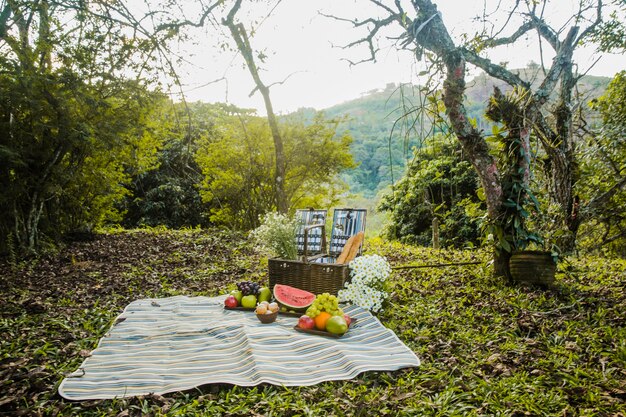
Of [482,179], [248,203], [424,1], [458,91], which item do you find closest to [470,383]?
[482,179]

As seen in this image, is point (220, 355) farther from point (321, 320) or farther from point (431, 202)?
point (431, 202)

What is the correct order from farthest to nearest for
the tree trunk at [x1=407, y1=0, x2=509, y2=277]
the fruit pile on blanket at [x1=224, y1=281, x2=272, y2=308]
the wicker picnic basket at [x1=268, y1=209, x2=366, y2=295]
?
the tree trunk at [x1=407, y1=0, x2=509, y2=277] < the wicker picnic basket at [x1=268, y1=209, x2=366, y2=295] < the fruit pile on blanket at [x1=224, y1=281, x2=272, y2=308]

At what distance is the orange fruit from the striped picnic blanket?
5.5 inches

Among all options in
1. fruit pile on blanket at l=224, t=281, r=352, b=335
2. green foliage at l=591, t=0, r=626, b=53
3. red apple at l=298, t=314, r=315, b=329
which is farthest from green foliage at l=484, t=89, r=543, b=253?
green foliage at l=591, t=0, r=626, b=53

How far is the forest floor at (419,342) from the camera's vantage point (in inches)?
94.9

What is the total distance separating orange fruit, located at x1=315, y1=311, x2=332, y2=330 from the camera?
3580 mm

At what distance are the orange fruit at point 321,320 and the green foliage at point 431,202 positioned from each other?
21.0 ft

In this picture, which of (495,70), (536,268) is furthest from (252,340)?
(495,70)

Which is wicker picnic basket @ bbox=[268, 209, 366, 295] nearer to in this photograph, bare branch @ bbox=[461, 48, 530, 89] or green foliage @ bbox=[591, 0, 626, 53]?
bare branch @ bbox=[461, 48, 530, 89]

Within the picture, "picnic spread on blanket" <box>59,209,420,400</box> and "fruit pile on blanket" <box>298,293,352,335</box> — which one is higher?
"fruit pile on blanket" <box>298,293,352,335</box>

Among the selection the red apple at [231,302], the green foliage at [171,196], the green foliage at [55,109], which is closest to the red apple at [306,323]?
the red apple at [231,302]

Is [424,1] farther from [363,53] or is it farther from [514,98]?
[514,98]

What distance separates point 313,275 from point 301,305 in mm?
592

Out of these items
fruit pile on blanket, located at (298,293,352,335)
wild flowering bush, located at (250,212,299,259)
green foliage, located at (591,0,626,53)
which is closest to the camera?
fruit pile on blanket, located at (298,293,352,335)
